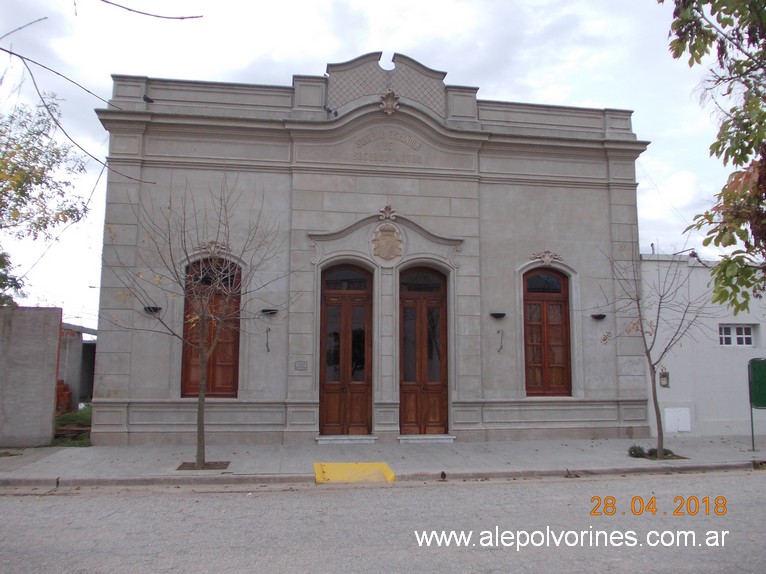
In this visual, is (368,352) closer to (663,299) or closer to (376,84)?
(376,84)

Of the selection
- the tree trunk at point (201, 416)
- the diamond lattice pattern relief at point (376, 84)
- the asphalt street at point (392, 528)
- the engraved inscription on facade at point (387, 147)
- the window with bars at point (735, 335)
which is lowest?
the asphalt street at point (392, 528)

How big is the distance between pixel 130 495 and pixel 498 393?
7.20m

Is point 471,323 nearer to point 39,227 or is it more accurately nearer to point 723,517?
point 723,517

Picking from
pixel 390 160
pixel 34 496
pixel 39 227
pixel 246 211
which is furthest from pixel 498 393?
pixel 39 227

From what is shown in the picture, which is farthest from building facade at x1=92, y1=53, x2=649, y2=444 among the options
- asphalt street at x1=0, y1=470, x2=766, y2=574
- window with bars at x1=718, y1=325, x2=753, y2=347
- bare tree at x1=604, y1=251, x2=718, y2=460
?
asphalt street at x1=0, y1=470, x2=766, y2=574

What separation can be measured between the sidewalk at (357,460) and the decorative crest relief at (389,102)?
267 inches

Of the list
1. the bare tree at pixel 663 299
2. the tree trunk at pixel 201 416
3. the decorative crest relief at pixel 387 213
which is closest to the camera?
the tree trunk at pixel 201 416

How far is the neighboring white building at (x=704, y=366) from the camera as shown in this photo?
42.4ft

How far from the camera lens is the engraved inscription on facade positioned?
12.7 metres

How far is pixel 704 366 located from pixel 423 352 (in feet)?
20.0

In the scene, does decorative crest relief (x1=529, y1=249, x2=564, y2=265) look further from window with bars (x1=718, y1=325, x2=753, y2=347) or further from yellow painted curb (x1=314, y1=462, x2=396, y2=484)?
yellow painted curb (x1=314, y1=462, x2=396, y2=484)

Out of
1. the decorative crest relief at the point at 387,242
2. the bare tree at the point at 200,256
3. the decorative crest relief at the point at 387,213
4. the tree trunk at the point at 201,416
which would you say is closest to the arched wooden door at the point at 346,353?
the decorative crest relief at the point at 387,242

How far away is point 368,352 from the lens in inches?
490

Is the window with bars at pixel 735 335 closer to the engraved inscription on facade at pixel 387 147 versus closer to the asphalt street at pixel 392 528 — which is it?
the asphalt street at pixel 392 528
